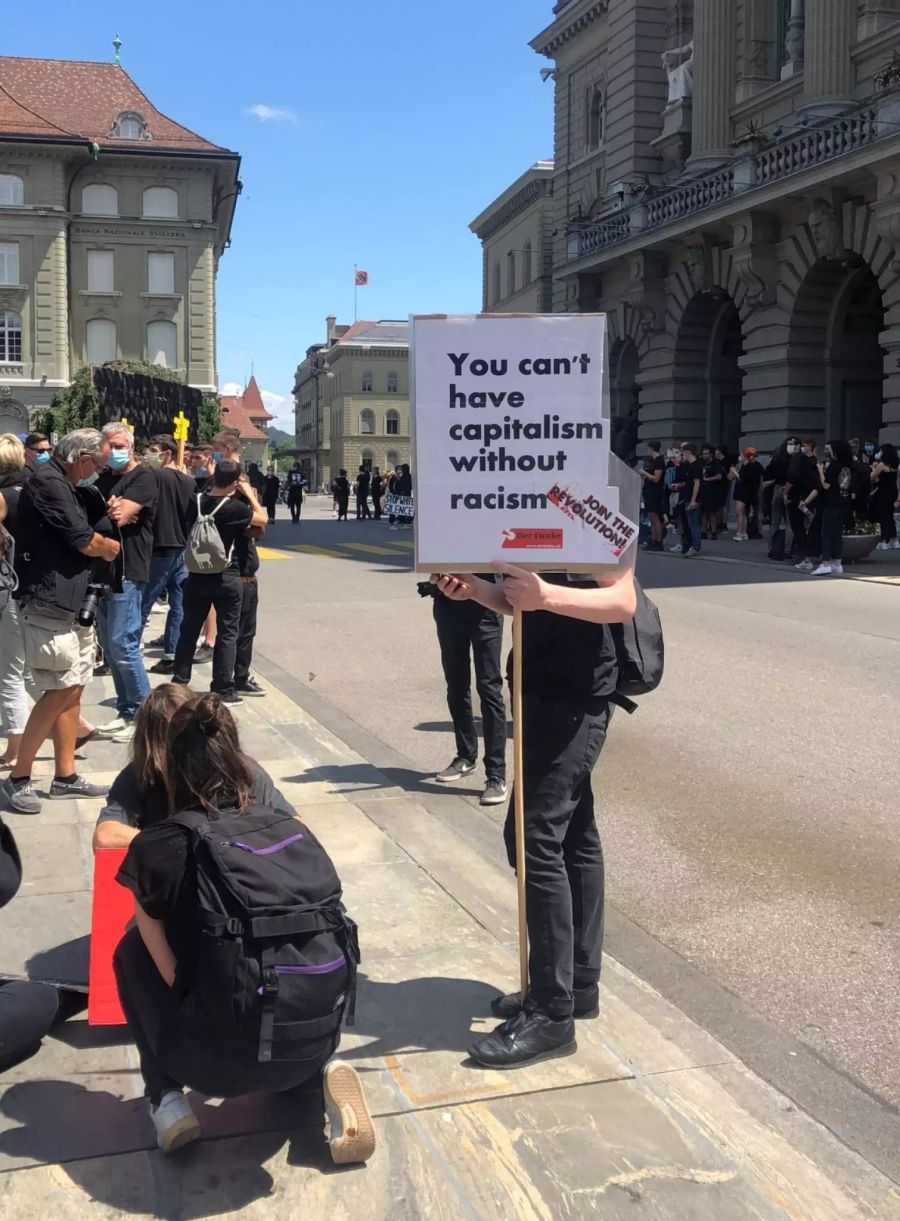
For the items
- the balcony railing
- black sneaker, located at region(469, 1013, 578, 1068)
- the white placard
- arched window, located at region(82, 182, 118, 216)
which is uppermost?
arched window, located at region(82, 182, 118, 216)

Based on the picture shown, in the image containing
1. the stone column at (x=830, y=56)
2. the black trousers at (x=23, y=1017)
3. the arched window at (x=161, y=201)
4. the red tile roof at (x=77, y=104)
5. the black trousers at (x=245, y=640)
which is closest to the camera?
the black trousers at (x=23, y=1017)

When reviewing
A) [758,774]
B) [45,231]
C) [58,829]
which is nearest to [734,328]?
[758,774]

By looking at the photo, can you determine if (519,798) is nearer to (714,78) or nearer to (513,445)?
(513,445)

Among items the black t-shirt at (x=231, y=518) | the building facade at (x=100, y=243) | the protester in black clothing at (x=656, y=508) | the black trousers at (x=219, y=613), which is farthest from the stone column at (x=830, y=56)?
the building facade at (x=100, y=243)

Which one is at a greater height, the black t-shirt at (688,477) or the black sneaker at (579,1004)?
the black t-shirt at (688,477)

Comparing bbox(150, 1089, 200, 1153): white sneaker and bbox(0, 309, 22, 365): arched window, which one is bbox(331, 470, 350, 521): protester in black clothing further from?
bbox(150, 1089, 200, 1153): white sneaker

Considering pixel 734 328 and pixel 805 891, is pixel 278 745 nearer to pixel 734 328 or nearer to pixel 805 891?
pixel 805 891

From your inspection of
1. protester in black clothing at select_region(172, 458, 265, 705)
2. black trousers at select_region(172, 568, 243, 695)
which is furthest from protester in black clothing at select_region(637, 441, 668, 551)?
black trousers at select_region(172, 568, 243, 695)

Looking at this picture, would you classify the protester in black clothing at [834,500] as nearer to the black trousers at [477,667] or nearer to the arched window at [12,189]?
the black trousers at [477,667]

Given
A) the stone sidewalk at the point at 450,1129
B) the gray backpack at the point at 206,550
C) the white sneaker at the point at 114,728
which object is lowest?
the stone sidewalk at the point at 450,1129

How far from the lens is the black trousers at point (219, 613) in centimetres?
877

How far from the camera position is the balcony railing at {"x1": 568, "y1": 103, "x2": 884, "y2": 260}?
83.4ft

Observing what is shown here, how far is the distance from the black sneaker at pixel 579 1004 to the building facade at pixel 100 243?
199ft

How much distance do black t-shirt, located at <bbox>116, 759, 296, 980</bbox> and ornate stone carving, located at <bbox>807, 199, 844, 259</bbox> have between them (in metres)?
27.4
